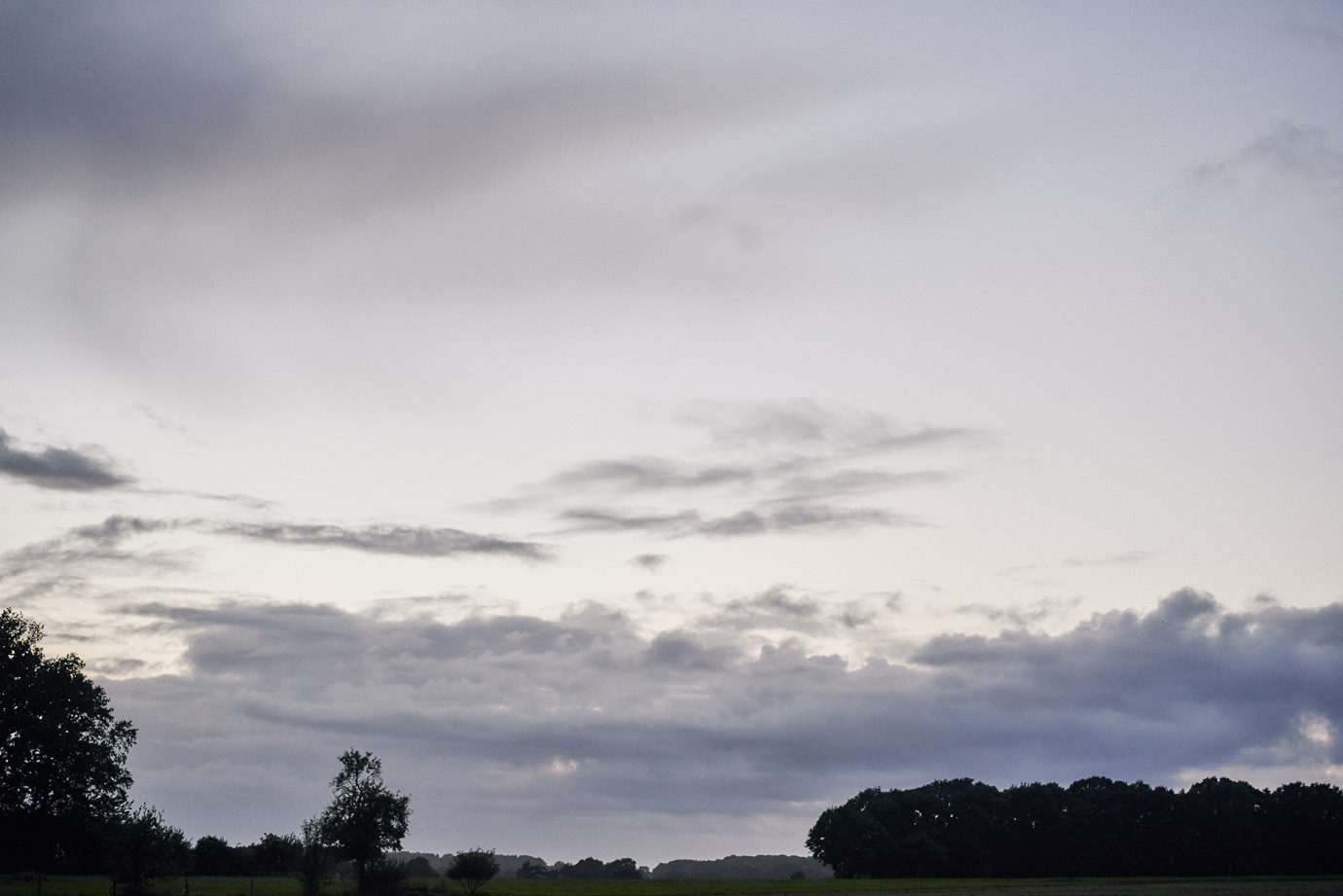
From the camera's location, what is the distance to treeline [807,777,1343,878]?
156m

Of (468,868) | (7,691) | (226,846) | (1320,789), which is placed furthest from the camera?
(1320,789)

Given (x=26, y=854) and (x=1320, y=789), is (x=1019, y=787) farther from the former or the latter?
(x=26, y=854)

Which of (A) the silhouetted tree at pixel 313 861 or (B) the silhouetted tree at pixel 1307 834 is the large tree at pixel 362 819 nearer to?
(A) the silhouetted tree at pixel 313 861

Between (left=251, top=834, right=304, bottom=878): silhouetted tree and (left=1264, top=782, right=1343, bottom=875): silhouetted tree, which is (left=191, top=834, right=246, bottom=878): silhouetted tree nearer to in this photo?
(left=251, top=834, right=304, bottom=878): silhouetted tree

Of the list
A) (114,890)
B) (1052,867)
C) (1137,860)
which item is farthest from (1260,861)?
(114,890)

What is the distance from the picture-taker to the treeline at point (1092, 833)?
156m

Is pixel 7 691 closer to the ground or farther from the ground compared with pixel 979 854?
farther from the ground

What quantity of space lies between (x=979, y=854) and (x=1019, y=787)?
17317 mm

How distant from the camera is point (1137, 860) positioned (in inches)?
6211

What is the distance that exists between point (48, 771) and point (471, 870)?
3480cm

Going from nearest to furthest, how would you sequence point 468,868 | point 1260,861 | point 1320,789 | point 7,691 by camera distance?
1. point 7,691
2. point 468,868
3. point 1260,861
4. point 1320,789

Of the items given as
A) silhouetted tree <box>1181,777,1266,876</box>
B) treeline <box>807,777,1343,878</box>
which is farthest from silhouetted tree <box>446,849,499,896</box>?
silhouetted tree <box>1181,777,1266,876</box>

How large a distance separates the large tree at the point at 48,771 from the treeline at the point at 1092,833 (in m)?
108

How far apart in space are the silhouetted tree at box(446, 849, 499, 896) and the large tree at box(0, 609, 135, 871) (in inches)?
1086
